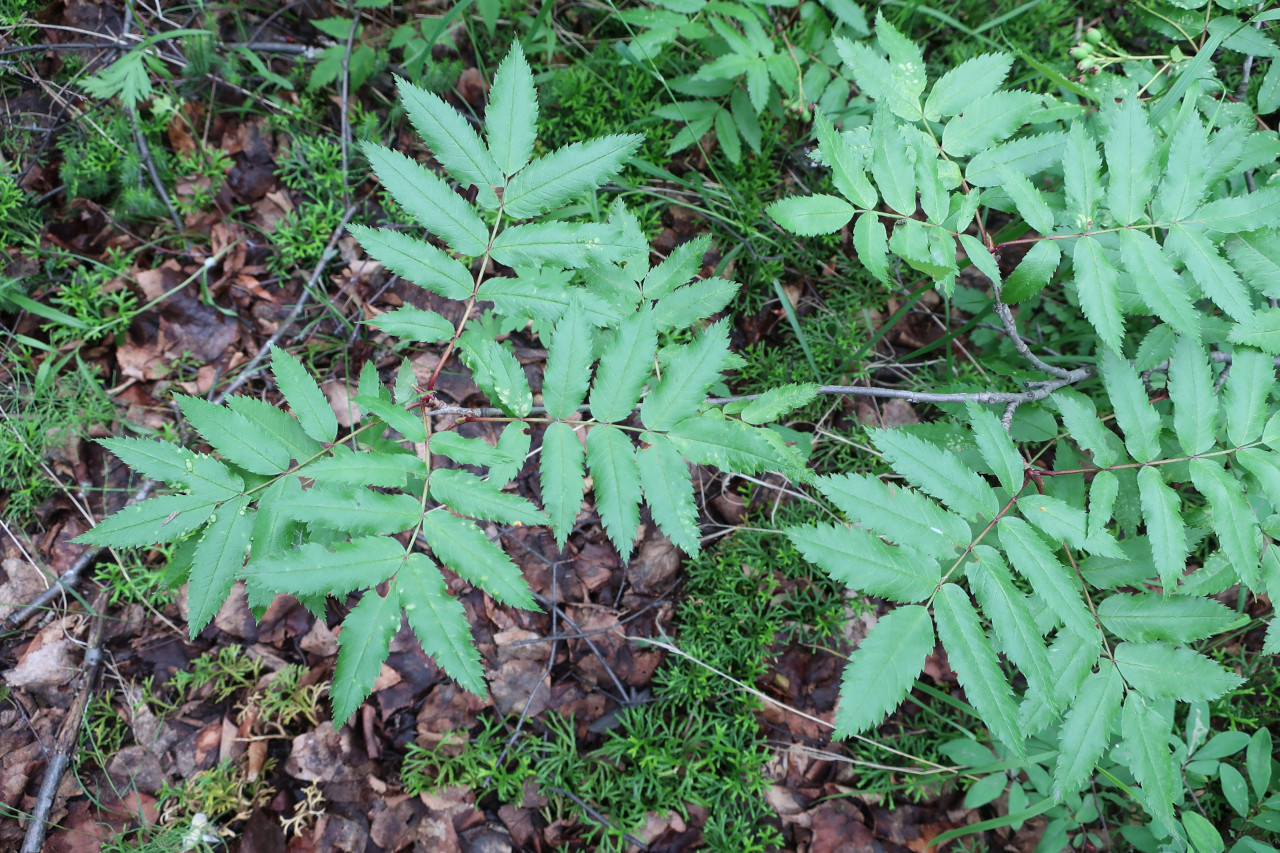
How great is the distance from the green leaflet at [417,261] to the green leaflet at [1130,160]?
5.85 feet

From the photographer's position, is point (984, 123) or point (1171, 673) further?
point (984, 123)

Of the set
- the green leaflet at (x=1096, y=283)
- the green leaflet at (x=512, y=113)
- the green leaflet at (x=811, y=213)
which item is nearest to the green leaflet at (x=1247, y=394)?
the green leaflet at (x=1096, y=283)

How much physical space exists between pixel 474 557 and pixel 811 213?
A: 1311 mm

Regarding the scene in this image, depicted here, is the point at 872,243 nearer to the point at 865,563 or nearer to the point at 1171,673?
the point at 865,563

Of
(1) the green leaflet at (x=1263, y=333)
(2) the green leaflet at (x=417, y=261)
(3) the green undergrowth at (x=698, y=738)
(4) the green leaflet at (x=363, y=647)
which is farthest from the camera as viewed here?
(3) the green undergrowth at (x=698, y=738)

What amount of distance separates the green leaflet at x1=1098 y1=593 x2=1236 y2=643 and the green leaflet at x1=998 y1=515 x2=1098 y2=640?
0.31 m

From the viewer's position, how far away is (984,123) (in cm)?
210

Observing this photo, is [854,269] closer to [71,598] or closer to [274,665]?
[274,665]

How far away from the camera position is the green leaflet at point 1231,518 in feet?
5.91

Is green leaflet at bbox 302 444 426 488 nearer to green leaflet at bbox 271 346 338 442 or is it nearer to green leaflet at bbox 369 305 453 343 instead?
green leaflet at bbox 271 346 338 442

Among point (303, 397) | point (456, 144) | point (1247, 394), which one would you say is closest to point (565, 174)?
point (456, 144)

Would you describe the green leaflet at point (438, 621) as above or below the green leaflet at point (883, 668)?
above

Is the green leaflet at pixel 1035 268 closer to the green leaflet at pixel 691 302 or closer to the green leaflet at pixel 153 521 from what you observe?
the green leaflet at pixel 691 302

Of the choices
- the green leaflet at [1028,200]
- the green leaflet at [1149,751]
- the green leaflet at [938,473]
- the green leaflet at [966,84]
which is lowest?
the green leaflet at [1149,751]
